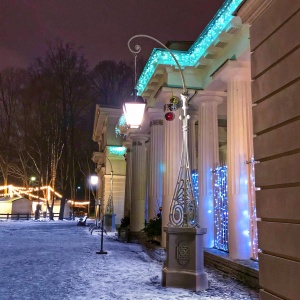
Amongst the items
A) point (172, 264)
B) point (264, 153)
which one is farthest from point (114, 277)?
point (264, 153)

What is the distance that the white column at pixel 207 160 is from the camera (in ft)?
37.1

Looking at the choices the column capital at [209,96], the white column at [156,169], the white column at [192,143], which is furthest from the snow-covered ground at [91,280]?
the white column at [192,143]

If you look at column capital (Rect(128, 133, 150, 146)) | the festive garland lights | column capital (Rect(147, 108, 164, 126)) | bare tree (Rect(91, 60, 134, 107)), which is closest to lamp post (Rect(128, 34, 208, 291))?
the festive garland lights

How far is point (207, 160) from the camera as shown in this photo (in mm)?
11414

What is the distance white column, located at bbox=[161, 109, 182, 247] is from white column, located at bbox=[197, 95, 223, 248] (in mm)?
1059

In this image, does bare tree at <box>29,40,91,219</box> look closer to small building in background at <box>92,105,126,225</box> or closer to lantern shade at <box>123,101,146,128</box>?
small building in background at <box>92,105,126,225</box>

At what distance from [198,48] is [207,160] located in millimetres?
3298

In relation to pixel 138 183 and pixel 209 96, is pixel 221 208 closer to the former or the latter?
pixel 209 96

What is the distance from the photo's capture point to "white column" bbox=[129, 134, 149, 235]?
1833 centimetres

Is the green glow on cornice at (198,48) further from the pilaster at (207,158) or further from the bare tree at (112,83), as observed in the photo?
the bare tree at (112,83)

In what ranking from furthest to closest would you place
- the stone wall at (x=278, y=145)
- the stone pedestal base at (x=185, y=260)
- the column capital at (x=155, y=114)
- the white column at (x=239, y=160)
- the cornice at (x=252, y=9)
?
the column capital at (x=155, y=114) < the white column at (x=239, y=160) < the stone pedestal base at (x=185, y=260) < the cornice at (x=252, y=9) < the stone wall at (x=278, y=145)

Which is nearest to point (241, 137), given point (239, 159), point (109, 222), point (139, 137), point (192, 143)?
point (239, 159)

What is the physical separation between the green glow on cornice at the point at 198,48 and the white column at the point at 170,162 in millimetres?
1890

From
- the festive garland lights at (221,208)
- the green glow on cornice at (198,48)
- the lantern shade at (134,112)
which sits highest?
the green glow on cornice at (198,48)
